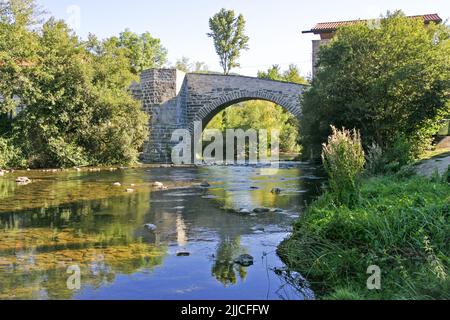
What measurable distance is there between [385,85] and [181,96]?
45.2ft

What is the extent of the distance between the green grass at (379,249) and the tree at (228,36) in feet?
120

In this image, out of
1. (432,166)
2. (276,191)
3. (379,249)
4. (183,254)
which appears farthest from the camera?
(276,191)

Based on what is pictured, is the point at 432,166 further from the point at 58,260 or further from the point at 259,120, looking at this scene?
the point at 259,120

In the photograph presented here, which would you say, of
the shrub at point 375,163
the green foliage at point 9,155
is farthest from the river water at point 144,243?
the green foliage at point 9,155

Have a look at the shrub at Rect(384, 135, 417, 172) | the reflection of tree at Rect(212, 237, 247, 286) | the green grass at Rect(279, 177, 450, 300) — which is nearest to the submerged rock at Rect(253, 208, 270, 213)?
the reflection of tree at Rect(212, 237, 247, 286)

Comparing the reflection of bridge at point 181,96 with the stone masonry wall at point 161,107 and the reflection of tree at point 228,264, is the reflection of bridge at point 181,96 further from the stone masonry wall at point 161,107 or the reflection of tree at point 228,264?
the reflection of tree at point 228,264

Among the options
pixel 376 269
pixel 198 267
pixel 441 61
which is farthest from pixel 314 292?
pixel 441 61

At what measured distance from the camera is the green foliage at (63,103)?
21984mm

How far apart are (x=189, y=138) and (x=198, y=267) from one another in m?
22.5

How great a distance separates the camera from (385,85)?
16.1 m

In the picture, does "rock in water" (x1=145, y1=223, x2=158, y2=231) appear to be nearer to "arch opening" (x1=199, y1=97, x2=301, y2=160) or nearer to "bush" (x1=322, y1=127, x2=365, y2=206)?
"bush" (x1=322, y1=127, x2=365, y2=206)

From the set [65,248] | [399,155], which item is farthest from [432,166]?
[65,248]

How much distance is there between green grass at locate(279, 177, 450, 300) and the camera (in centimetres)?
421
